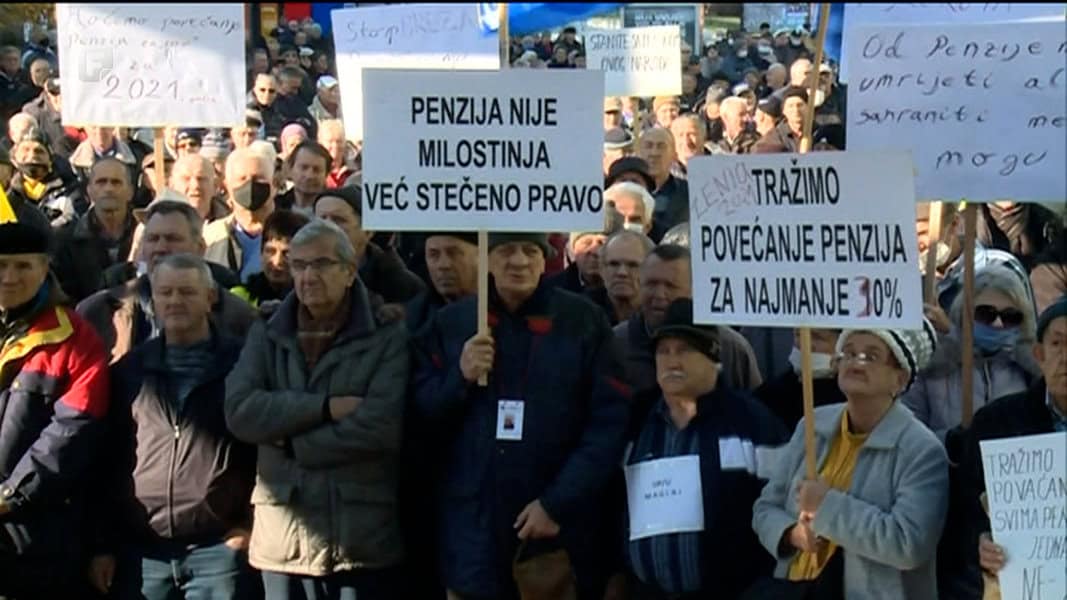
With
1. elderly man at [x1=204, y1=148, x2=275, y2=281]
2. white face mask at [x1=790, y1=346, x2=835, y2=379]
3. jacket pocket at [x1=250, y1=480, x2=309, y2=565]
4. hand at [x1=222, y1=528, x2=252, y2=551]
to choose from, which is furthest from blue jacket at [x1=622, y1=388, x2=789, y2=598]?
elderly man at [x1=204, y1=148, x2=275, y2=281]

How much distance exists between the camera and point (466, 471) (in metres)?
5.13

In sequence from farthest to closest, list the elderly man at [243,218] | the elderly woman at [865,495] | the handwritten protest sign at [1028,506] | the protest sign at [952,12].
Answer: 1. the elderly man at [243,218]
2. the protest sign at [952,12]
3. the elderly woman at [865,495]
4. the handwritten protest sign at [1028,506]

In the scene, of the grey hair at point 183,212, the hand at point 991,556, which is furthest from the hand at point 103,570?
the hand at point 991,556

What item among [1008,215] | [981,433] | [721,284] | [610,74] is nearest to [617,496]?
[721,284]

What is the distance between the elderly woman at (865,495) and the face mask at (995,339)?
55 cm

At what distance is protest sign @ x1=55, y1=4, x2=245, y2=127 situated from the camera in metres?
7.38

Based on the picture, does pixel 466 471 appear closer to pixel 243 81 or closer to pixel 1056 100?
pixel 1056 100

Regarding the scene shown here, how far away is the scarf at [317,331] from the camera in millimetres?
5230

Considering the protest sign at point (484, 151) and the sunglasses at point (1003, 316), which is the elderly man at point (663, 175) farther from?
the protest sign at point (484, 151)

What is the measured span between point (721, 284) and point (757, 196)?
27cm

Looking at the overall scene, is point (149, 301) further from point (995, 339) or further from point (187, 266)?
point (995, 339)

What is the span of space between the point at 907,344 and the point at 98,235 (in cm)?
434

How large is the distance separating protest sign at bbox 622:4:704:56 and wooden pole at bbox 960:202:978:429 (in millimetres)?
20912

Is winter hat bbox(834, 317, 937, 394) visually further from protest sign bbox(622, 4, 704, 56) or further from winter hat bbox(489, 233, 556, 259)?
protest sign bbox(622, 4, 704, 56)
